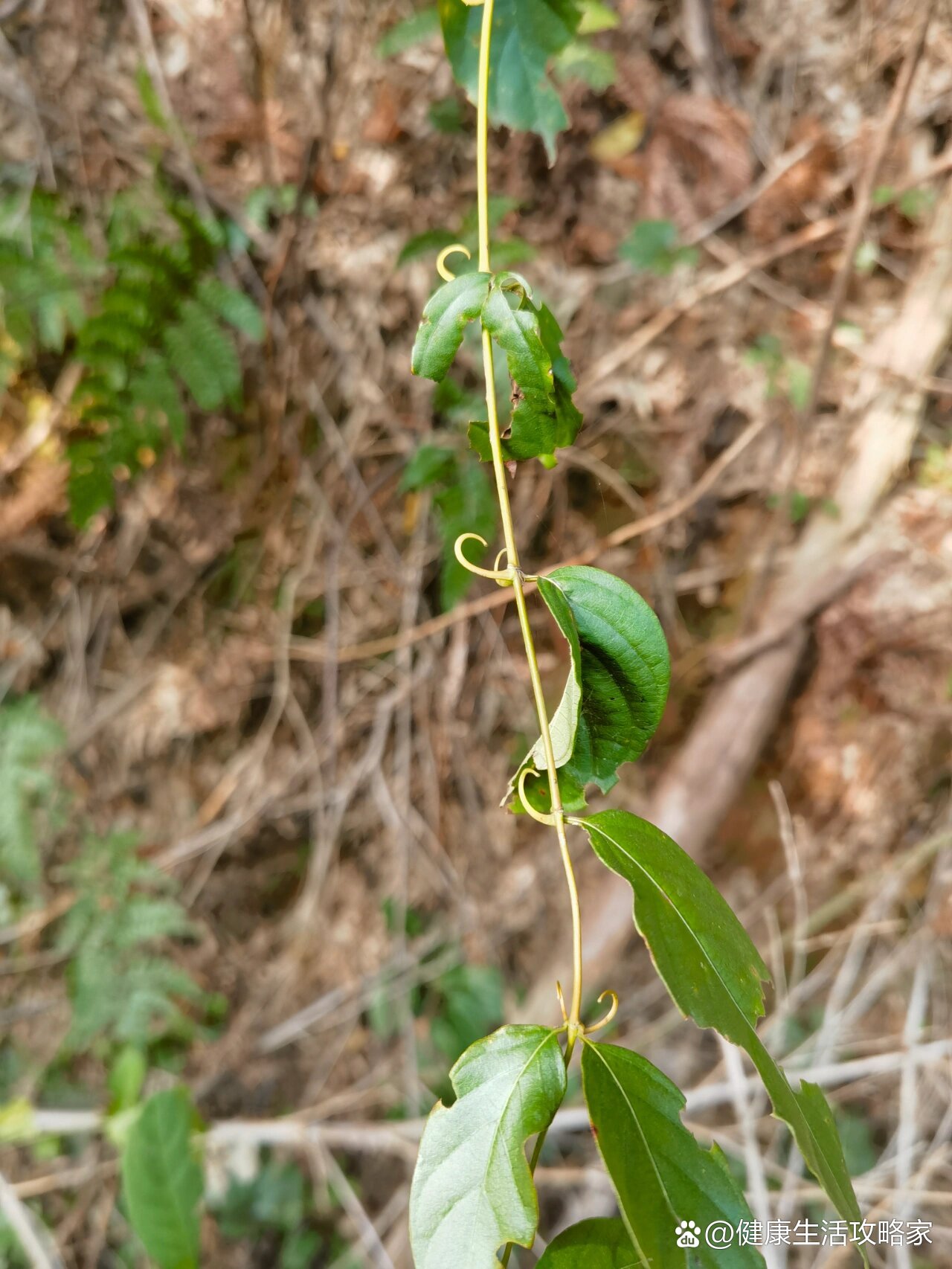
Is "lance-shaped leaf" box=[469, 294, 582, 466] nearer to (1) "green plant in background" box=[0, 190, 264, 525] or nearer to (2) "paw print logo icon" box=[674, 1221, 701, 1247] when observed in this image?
(2) "paw print logo icon" box=[674, 1221, 701, 1247]

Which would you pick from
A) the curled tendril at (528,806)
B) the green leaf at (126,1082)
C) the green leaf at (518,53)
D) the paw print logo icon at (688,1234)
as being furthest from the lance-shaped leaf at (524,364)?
the green leaf at (126,1082)

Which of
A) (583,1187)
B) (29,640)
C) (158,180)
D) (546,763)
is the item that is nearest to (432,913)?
(583,1187)

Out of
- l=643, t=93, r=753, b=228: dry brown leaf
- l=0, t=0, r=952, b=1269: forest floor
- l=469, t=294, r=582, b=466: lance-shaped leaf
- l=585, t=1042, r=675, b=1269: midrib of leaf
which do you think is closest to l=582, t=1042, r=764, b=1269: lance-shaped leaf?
l=585, t=1042, r=675, b=1269: midrib of leaf

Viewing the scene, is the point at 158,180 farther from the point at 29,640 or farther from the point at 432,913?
the point at 432,913

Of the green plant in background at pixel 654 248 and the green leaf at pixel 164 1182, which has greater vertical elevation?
the green plant in background at pixel 654 248

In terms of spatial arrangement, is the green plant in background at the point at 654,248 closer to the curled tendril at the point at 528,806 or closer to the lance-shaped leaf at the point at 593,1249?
the curled tendril at the point at 528,806
